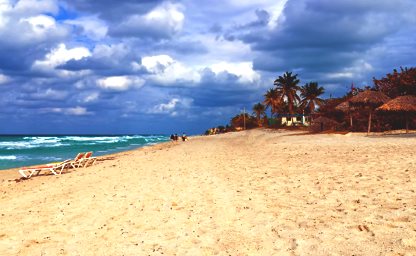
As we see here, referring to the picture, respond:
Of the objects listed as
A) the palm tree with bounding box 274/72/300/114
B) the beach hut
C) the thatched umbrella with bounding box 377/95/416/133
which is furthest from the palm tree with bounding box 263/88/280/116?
the thatched umbrella with bounding box 377/95/416/133

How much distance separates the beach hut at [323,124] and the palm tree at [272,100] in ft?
113

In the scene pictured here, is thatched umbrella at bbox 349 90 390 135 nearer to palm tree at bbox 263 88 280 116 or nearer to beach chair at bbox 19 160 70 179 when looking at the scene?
beach chair at bbox 19 160 70 179

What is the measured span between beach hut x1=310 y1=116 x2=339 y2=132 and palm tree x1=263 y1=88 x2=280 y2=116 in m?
34.4

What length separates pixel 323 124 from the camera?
129ft

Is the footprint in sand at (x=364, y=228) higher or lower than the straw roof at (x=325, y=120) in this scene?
lower

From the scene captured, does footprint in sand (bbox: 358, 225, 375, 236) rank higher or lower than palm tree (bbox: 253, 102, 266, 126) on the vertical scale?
lower

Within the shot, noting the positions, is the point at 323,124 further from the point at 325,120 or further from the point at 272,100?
the point at 272,100

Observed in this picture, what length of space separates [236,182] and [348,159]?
16.0 ft

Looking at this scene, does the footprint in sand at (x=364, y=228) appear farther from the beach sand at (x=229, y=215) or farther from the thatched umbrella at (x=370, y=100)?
the thatched umbrella at (x=370, y=100)

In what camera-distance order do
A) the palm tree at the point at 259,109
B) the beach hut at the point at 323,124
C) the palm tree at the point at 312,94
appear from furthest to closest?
the palm tree at the point at 259,109 < the palm tree at the point at 312,94 < the beach hut at the point at 323,124

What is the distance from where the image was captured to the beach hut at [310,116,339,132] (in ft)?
126

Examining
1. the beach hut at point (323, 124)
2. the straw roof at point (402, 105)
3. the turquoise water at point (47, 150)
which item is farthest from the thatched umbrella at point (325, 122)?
the turquoise water at point (47, 150)

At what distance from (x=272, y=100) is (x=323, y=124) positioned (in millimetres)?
38330

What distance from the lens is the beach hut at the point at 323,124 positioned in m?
38.4
